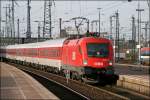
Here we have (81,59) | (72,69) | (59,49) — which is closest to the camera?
(81,59)

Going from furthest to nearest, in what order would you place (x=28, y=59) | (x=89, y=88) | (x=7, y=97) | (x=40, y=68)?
1. (x=28, y=59)
2. (x=40, y=68)
3. (x=89, y=88)
4. (x=7, y=97)

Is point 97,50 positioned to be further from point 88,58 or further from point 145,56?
point 145,56

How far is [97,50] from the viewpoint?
94.5 ft

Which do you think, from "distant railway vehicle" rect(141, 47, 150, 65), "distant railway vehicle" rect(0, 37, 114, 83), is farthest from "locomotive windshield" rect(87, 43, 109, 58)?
"distant railway vehicle" rect(141, 47, 150, 65)

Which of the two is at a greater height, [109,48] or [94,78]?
[109,48]

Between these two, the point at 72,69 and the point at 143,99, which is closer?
the point at 143,99

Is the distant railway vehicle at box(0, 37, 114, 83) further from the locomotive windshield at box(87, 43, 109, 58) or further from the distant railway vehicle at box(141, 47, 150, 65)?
the distant railway vehicle at box(141, 47, 150, 65)

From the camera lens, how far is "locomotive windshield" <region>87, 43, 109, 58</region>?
28.6 meters

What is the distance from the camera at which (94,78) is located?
2820cm

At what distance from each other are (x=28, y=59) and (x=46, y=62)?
17.3 m

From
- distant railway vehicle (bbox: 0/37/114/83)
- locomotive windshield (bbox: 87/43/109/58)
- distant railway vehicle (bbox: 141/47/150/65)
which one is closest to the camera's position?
distant railway vehicle (bbox: 0/37/114/83)

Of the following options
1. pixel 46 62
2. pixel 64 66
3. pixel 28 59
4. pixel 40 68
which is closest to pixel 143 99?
pixel 64 66

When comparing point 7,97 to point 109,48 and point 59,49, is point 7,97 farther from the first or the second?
point 59,49

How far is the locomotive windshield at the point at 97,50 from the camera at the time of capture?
93.9 ft
